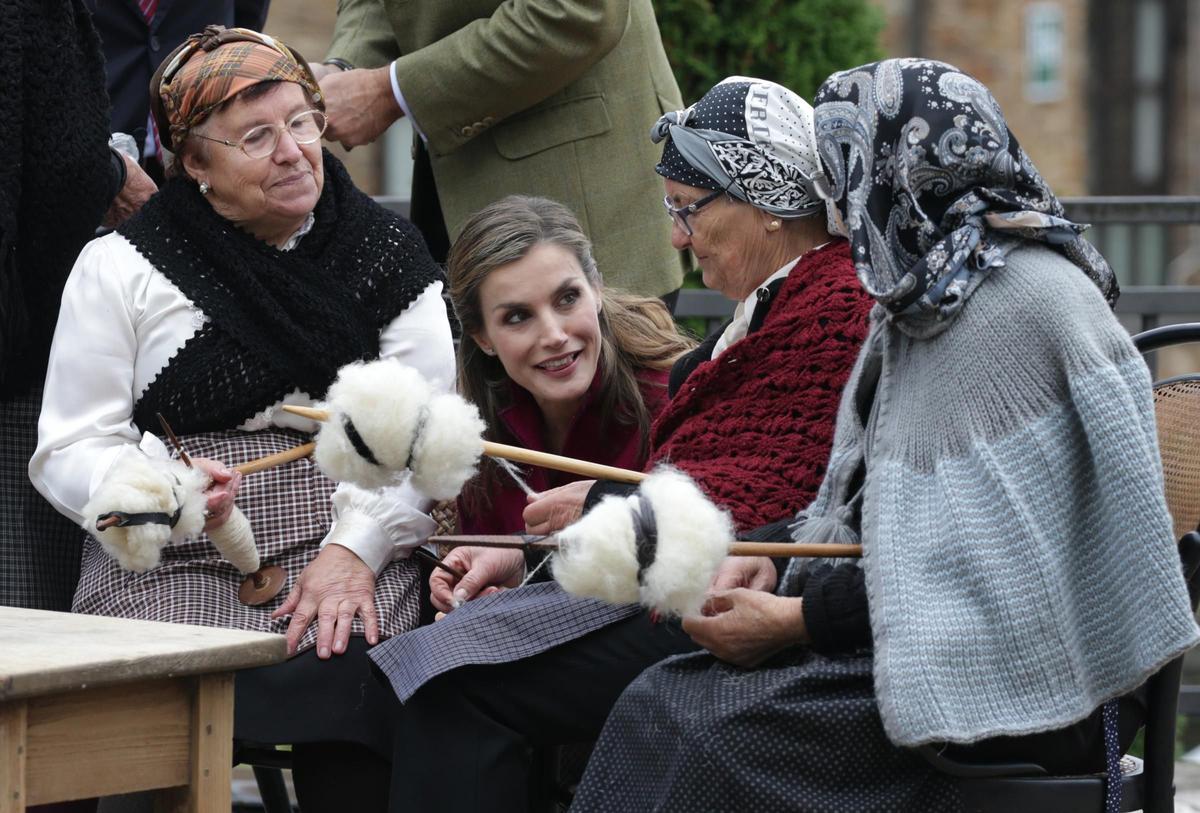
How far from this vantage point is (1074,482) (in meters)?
2.33

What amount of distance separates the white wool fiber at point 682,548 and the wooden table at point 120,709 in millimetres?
608

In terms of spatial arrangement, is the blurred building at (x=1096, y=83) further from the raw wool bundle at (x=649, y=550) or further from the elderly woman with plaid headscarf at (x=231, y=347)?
the raw wool bundle at (x=649, y=550)

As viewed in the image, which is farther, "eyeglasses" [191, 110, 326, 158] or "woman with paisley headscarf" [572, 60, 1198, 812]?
"eyeglasses" [191, 110, 326, 158]

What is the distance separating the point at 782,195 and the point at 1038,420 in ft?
2.36

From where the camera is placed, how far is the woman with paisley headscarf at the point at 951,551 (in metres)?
2.27

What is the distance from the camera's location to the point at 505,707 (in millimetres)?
2725

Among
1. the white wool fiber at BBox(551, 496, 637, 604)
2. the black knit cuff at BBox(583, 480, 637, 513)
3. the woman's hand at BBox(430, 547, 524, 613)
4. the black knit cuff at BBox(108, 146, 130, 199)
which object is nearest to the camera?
the white wool fiber at BBox(551, 496, 637, 604)

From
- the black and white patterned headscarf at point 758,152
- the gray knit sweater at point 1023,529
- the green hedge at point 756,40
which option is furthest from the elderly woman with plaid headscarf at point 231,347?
the green hedge at point 756,40

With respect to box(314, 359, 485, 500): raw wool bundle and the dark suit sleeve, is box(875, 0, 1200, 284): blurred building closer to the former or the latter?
the dark suit sleeve

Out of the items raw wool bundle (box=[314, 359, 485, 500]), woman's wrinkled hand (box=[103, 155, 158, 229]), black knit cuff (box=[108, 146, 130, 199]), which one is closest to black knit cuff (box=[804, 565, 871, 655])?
raw wool bundle (box=[314, 359, 485, 500])

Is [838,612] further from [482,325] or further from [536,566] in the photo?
[482,325]

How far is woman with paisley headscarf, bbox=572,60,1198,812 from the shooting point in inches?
89.4

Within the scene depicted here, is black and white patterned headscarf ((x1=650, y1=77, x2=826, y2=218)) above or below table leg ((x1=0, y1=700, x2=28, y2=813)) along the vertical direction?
above

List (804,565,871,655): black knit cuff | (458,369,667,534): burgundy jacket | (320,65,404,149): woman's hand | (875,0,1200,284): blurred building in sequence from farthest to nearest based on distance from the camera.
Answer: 1. (875,0,1200,284): blurred building
2. (320,65,404,149): woman's hand
3. (458,369,667,534): burgundy jacket
4. (804,565,871,655): black knit cuff
